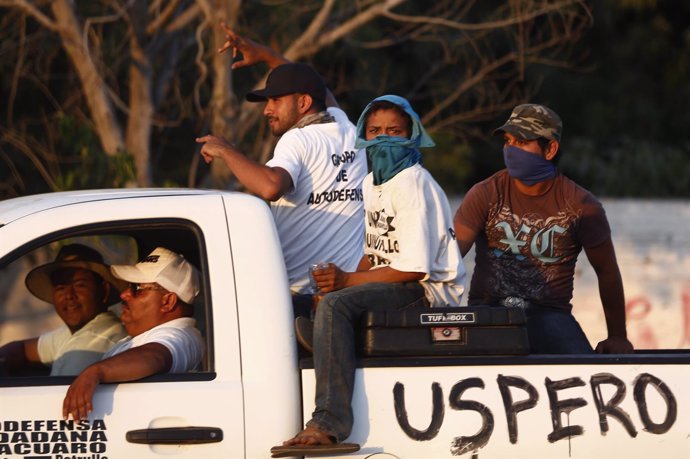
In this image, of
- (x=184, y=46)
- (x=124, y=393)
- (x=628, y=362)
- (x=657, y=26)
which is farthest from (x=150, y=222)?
(x=657, y=26)

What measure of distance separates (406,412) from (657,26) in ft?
41.3

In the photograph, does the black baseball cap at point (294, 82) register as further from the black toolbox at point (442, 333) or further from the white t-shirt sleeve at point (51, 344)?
the black toolbox at point (442, 333)

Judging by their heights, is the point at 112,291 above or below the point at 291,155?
below

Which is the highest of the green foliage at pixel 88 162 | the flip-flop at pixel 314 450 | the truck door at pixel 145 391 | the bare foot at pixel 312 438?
the green foliage at pixel 88 162

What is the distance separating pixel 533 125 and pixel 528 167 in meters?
0.17

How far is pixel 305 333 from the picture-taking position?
3543 millimetres

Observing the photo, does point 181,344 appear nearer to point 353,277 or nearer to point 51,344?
point 353,277

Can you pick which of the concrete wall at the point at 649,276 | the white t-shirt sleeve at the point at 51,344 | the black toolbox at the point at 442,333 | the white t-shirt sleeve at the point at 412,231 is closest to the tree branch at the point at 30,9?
the concrete wall at the point at 649,276

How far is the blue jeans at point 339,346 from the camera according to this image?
3.35 metres

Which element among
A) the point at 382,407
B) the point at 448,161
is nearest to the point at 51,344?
the point at 382,407

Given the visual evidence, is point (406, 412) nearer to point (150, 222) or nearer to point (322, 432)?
point (322, 432)

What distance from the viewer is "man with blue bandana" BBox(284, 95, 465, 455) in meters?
3.40

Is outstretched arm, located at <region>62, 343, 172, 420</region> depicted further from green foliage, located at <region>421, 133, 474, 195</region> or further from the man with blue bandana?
green foliage, located at <region>421, 133, 474, 195</region>

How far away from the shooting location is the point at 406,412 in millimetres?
3396
